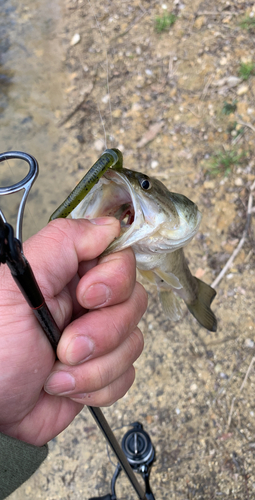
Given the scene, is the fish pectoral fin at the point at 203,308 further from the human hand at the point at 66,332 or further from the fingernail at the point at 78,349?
the fingernail at the point at 78,349

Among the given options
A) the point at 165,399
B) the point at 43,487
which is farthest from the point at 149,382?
the point at 43,487

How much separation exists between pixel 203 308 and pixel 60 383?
1.11m

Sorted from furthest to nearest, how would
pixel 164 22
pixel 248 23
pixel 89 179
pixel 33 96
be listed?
1. pixel 33 96
2. pixel 164 22
3. pixel 248 23
4. pixel 89 179

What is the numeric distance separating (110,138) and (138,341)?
2.81m

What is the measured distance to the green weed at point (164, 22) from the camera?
13.0 feet

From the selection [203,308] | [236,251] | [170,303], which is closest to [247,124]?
[236,251]

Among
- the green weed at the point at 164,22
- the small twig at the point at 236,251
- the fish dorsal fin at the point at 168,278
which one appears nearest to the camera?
the fish dorsal fin at the point at 168,278

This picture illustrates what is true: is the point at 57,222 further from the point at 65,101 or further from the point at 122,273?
the point at 65,101

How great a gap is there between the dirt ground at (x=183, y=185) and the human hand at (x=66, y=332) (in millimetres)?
1246

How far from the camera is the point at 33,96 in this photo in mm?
4188

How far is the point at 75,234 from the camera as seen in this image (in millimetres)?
1146

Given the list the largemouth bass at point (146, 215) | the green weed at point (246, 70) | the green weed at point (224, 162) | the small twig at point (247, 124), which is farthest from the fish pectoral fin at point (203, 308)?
the green weed at point (246, 70)

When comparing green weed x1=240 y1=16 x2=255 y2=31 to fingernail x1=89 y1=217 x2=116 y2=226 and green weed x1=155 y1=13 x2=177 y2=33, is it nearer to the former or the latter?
green weed x1=155 y1=13 x2=177 y2=33

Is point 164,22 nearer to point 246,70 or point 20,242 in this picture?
point 246,70
